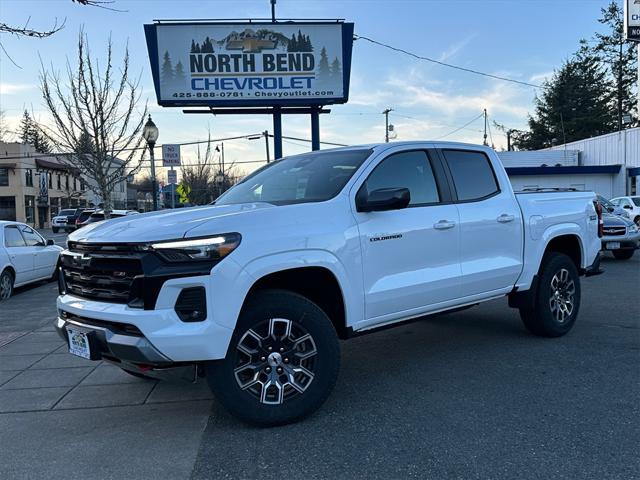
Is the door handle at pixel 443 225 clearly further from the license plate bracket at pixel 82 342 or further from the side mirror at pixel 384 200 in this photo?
the license plate bracket at pixel 82 342

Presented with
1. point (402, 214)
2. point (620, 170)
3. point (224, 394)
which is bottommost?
point (224, 394)

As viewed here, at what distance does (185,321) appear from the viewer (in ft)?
11.3

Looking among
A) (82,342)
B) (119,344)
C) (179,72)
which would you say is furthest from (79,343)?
(179,72)

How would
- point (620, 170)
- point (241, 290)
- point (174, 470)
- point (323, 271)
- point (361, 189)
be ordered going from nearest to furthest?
point (174, 470) < point (241, 290) < point (323, 271) < point (361, 189) < point (620, 170)

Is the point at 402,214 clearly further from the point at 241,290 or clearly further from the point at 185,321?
the point at 185,321

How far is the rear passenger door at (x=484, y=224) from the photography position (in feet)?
16.5

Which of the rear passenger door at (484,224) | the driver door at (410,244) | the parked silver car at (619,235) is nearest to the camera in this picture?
the driver door at (410,244)

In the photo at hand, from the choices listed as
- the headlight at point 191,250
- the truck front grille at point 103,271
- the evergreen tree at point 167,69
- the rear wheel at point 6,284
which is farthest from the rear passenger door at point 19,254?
the headlight at point 191,250

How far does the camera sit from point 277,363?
381 cm

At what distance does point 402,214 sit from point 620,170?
31.2 m

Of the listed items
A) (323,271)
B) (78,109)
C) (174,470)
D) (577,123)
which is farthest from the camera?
(577,123)

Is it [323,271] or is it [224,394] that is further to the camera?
[323,271]

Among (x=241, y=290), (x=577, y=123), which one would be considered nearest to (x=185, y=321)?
(x=241, y=290)

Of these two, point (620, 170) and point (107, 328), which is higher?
point (620, 170)
